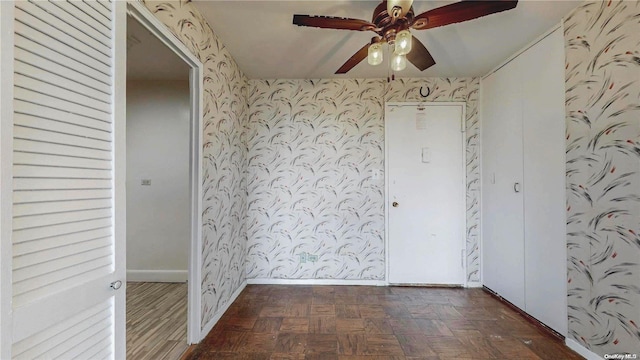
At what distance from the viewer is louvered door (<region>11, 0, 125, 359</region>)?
2.41 feet

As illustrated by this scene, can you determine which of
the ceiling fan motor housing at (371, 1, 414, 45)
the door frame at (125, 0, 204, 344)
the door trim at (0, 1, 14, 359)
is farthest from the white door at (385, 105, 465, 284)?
the door trim at (0, 1, 14, 359)

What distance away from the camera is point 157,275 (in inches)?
120

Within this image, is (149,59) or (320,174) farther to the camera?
(320,174)

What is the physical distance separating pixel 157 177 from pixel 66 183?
2495 millimetres

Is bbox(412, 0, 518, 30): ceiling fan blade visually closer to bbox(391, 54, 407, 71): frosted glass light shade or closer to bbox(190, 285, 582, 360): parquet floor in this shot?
bbox(391, 54, 407, 71): frosted glass light shade

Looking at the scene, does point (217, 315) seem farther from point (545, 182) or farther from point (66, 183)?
point (545, 182)

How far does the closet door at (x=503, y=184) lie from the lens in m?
2.36

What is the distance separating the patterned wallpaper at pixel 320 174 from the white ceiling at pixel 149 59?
80 cm

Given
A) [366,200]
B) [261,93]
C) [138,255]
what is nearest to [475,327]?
[366,200]

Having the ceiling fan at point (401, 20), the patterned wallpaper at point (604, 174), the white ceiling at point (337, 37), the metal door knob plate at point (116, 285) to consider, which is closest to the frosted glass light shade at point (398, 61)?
the ceiling fan at point (401, 20)

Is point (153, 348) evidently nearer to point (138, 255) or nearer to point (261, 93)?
point (138, 255)

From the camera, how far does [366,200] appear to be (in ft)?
9.82

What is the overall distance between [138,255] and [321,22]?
3.26 m

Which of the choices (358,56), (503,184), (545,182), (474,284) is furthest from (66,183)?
(474,284)
